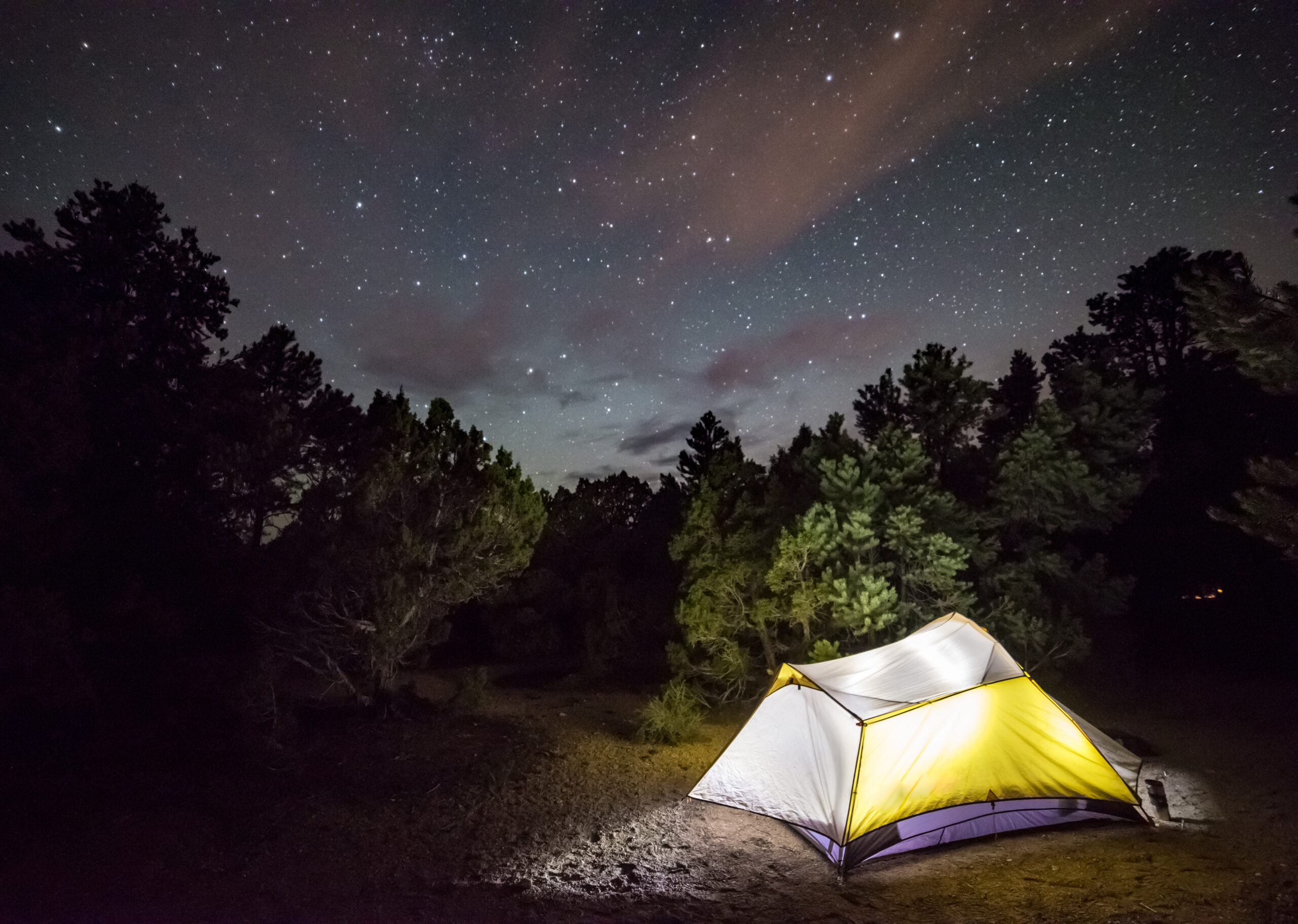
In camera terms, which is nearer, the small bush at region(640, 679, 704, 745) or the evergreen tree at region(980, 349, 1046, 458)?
the small bush at region(640, 679, 704, 745)

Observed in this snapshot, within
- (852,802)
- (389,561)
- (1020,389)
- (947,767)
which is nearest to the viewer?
(852,802)

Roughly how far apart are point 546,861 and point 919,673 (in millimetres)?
5251

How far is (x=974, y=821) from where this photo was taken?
287 inches

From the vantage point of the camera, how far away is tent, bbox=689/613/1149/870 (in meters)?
7.08

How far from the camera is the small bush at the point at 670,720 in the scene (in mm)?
12430

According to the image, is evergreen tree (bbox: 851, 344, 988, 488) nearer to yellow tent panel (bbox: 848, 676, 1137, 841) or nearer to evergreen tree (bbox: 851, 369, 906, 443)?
evergreen tree (bbox: 851, 369, 906, 443)

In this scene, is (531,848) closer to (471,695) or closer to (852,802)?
(852,802)

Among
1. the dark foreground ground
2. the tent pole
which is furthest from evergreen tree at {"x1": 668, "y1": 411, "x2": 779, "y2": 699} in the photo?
the tent pole

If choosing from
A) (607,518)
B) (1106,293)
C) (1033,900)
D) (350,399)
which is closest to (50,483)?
(350,399)

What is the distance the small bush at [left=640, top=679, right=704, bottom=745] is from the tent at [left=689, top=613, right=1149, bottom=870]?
4.49 metres

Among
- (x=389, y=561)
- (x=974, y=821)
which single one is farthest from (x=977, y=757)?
(x=389, y=561)

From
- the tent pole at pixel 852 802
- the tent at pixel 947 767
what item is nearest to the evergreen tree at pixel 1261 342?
the tent at pixel 947 767

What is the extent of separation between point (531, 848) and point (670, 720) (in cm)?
524

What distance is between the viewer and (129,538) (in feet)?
39.4
